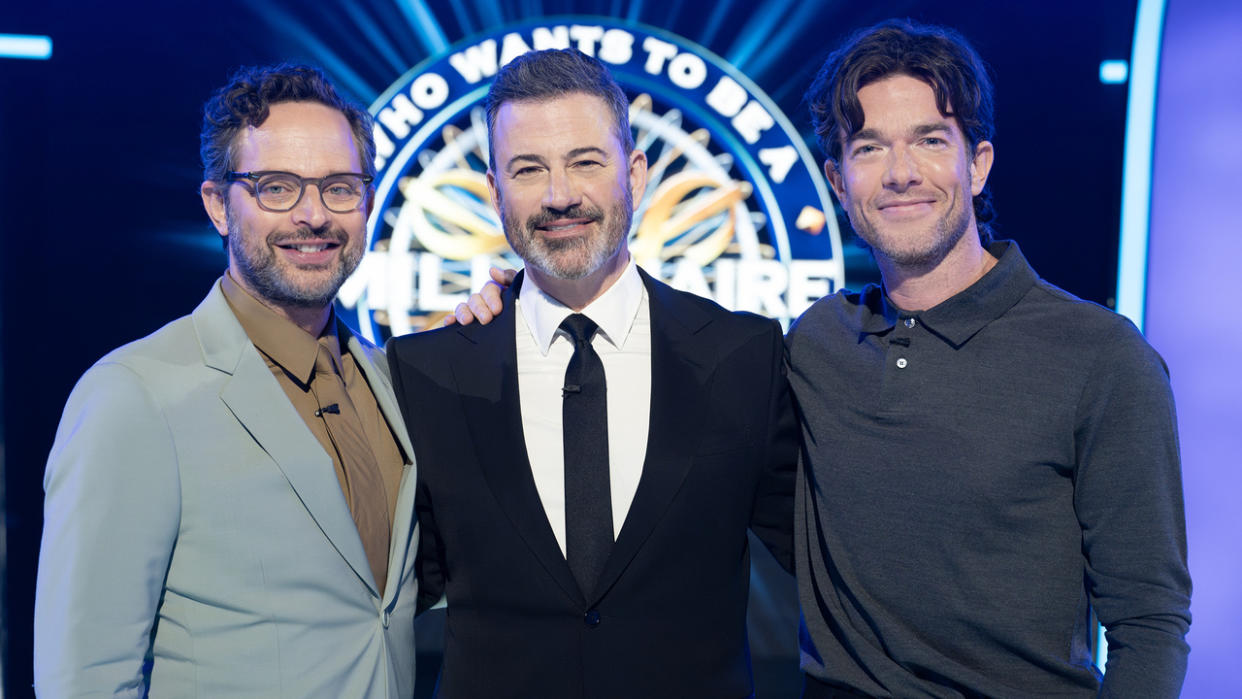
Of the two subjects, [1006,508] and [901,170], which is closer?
[1006,508]

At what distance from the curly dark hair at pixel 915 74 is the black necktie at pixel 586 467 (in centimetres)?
81

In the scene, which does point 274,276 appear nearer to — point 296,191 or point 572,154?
point 296,191

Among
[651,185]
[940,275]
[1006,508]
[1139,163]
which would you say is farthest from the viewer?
[651,185]

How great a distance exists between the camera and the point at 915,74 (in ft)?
6.64

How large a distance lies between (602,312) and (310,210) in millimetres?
685

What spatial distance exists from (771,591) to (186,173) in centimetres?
305

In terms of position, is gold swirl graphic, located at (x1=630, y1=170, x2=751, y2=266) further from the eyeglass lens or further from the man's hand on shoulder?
the eyeglass lens

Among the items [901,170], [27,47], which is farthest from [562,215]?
[27,47]

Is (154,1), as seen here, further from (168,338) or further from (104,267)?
(168,338)

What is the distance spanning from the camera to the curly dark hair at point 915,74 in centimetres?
201

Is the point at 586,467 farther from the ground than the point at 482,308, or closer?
closer

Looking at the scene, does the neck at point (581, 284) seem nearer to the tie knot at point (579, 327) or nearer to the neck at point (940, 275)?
the tie knot at point (579, 327)

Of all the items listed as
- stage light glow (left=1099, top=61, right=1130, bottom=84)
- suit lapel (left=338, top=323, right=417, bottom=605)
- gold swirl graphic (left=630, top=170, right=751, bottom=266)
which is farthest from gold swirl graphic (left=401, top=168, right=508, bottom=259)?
stage light glow (left=1099, top=61, right=1130, bottom=84)

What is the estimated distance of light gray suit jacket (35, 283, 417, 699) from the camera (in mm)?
1555
